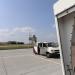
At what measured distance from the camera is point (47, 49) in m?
26.2

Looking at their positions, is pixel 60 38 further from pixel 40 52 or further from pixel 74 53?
pixel 40 52

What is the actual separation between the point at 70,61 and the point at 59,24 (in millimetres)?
552

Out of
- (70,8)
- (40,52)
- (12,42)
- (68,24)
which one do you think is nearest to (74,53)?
(68,24)

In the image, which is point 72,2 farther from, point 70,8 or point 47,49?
point 47,49

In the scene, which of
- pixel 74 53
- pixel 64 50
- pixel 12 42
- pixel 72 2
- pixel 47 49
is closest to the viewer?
pixel 72 2

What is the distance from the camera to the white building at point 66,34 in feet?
10.2

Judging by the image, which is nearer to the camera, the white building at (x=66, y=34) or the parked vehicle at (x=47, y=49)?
the white building at (x=66, y=34)

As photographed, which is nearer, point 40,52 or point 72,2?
point 72,2

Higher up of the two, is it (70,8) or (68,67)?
(70,8)

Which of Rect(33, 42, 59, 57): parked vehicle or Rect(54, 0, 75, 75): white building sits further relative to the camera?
Rect(33, 42, 59, 57): parked vehicle

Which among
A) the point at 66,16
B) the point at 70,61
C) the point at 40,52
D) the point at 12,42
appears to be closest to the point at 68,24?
the point at 66,16

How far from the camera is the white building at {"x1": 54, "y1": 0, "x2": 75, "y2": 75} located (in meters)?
3.11

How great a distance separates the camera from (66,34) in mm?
3238

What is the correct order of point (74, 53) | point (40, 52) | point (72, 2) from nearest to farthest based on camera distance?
point (72, 2) → point (74, 53) → point (40, 52)
